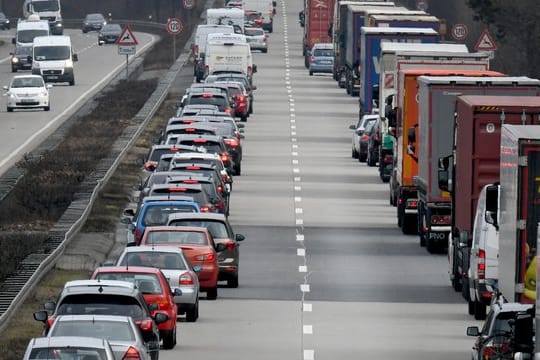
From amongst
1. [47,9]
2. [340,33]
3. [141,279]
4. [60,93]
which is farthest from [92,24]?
[141,279]

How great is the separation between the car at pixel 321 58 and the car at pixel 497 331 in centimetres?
7137

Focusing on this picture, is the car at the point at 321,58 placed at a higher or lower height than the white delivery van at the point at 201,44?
lower

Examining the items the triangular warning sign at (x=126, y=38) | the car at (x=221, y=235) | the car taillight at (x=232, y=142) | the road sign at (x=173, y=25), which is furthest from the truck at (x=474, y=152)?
the road sign at (x=173, y=25)

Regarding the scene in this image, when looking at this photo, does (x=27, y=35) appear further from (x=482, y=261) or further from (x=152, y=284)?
(x=152, y=284)

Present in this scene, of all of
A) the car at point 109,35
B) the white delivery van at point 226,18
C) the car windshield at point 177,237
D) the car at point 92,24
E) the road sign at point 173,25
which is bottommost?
the car at point 92,24

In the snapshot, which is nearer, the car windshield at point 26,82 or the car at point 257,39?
the car windshield at point 26,82

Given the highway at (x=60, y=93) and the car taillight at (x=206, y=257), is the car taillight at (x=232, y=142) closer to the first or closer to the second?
the highway at (x=60, y=93)

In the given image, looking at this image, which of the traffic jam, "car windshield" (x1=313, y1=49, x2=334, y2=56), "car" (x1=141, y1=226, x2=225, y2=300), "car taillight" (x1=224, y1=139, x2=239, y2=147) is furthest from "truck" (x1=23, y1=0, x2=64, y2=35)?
"car" (x1=141, y1=226, x2=225, y2=300)

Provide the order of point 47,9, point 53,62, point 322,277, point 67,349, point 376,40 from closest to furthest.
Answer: point 67,349, point 322,277, point 376,40, point 53,62, point 47,9

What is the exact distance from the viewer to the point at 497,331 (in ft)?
71.6

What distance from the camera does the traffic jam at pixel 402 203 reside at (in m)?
22.4

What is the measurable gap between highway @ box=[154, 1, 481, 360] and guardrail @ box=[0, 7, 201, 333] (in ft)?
Result: 7.88

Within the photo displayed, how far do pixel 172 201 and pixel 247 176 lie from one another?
1900cm

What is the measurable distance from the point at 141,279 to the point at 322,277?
922 cm
